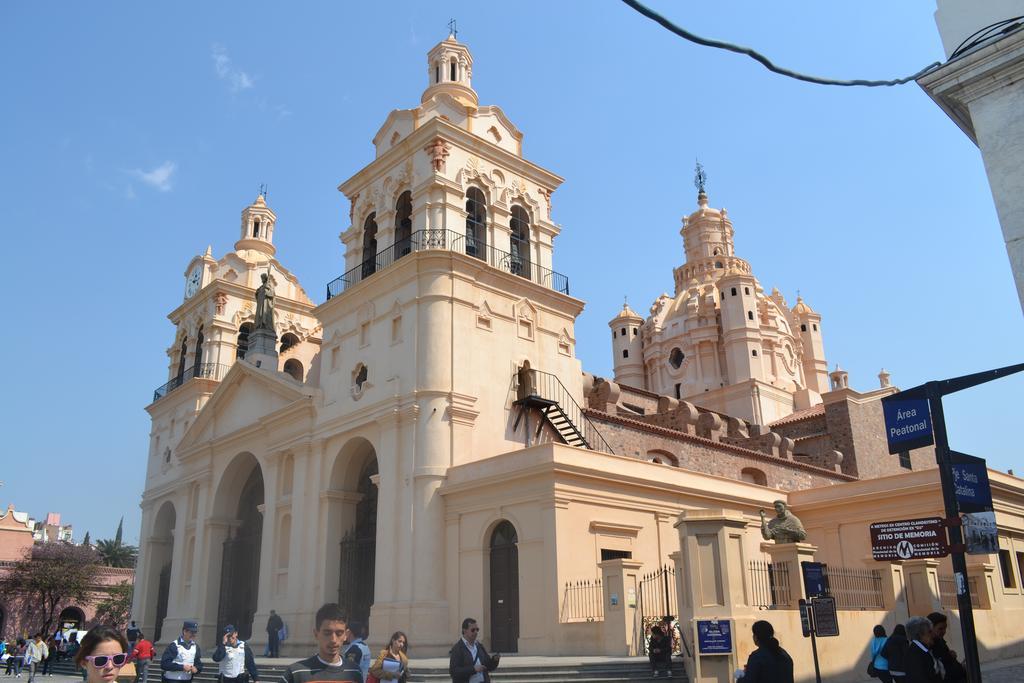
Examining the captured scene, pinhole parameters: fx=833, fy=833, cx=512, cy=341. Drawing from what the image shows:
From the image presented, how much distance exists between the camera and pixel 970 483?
27.7ft

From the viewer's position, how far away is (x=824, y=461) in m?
38.6

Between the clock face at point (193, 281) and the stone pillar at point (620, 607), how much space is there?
99.8 ft

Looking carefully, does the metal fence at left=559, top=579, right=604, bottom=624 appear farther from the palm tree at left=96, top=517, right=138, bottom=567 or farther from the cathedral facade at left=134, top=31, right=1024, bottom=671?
the palm tree at left=96, top=517, right=138, bottom=567

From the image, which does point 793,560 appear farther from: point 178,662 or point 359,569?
point 359,569

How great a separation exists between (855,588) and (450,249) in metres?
14.7

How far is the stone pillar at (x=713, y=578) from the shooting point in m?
13.3

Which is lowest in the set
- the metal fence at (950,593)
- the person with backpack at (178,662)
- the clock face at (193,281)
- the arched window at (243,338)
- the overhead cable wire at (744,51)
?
the person with backpack at (178,662)

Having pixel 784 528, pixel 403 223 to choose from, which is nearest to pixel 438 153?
pixel 403 223

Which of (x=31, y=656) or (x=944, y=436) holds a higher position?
(x=944, y=436)

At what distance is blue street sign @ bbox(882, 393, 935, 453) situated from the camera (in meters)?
8.61

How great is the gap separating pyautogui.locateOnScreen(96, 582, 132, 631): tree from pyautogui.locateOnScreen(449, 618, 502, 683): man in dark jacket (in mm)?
49813

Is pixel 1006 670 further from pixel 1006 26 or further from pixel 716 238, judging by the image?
pixel 716 238

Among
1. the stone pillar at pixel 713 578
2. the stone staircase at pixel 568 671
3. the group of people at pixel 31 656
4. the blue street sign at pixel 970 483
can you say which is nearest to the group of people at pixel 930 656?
the blue street sign at pixel 970 483

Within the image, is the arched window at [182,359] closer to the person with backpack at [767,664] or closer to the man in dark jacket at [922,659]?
the man in dark jacket at [922,659]
